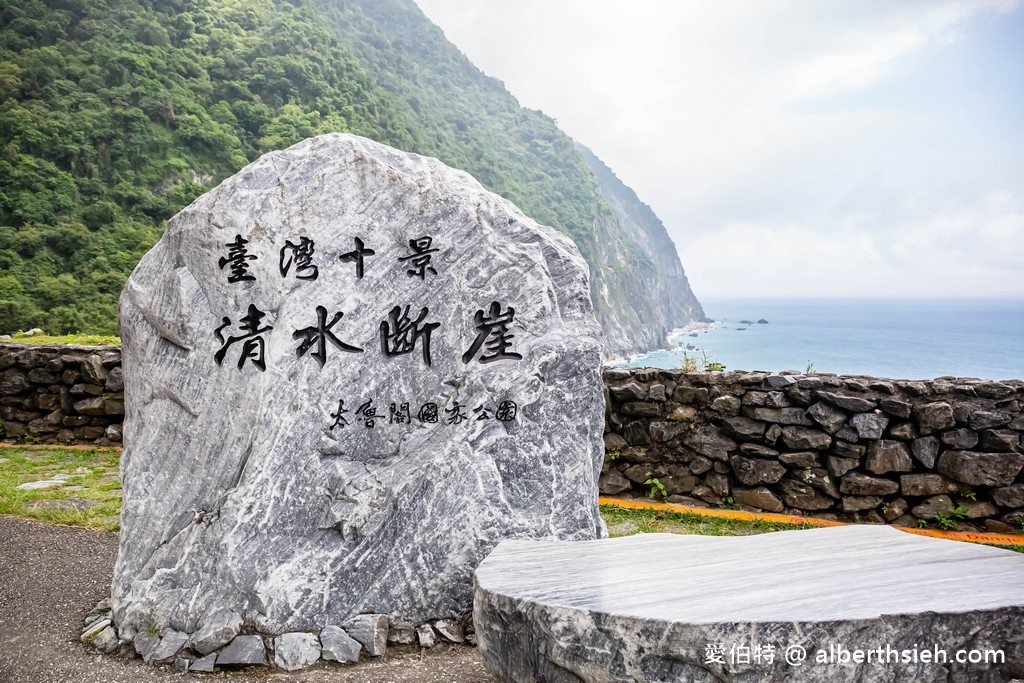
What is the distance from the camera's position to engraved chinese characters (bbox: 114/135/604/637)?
402cm

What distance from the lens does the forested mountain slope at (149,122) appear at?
54.0 feet

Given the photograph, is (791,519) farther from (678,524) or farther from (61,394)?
(61,394)

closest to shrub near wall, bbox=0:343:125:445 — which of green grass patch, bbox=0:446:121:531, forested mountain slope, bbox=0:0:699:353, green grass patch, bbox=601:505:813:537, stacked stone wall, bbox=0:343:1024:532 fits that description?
green grass patch, bbox=0:446:121:531

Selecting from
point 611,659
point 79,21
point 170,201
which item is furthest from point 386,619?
point 79,21

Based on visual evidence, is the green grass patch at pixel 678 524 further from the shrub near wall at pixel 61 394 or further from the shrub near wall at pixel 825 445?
the shrub near wall at pixel 61 394

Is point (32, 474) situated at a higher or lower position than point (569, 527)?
lower

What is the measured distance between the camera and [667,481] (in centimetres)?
727

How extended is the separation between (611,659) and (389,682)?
1417 mm

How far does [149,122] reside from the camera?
2100 centimetres

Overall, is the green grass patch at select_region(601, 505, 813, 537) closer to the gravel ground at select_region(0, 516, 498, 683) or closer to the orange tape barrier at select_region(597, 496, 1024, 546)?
the orange tape barrier at select_region(597, 496, 1024, 546)

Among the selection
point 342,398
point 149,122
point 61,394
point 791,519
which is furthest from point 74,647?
point 149,122

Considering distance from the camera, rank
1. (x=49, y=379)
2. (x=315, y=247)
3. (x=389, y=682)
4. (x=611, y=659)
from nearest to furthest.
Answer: (x=611, y=659)
(x=389, y=682)
(x=315, y=247)
(x=49, y=379)

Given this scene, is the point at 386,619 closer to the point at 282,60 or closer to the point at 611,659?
the point at 611,659

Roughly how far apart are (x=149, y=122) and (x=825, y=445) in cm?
2179
